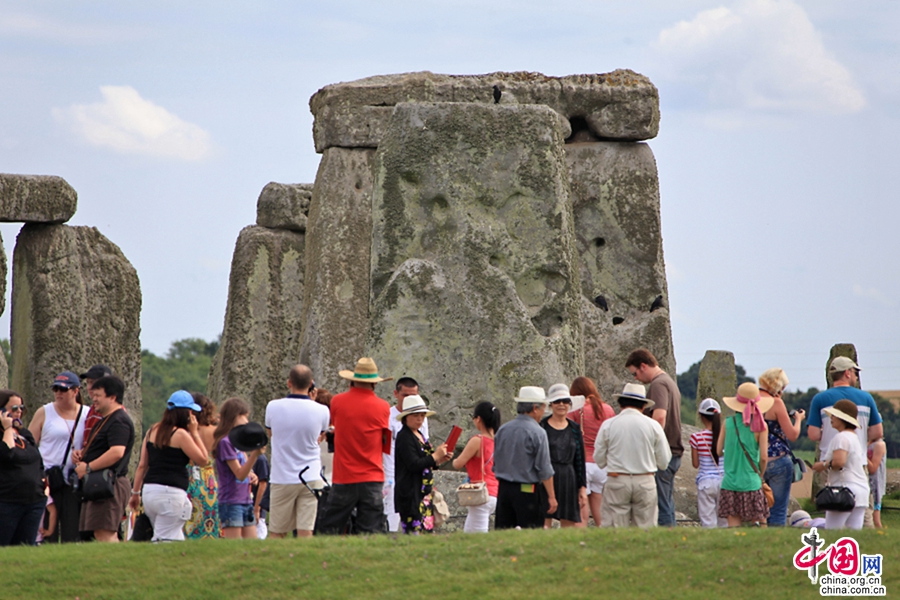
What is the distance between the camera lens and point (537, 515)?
33.1 feet

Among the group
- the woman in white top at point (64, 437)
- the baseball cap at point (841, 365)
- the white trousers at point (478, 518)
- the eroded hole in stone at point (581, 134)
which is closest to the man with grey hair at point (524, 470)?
the white trousers at point (478, 518)

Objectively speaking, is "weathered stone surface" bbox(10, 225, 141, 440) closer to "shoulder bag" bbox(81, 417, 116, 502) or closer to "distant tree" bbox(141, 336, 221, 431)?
"shoulder bag" bbox(81, 417, 116, 502)

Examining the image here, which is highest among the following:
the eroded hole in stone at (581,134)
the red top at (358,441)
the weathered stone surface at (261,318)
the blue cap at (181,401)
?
the eroded hole in stone at (581,134)

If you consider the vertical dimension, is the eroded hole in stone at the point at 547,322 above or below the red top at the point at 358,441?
above

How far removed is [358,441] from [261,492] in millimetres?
1442

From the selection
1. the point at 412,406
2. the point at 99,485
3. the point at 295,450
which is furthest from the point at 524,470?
the point at 99,485

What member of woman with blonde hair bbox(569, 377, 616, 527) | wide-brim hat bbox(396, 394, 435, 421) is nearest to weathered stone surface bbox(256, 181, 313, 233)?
woman with blonde hair bbox(569, 377, 616, 527)

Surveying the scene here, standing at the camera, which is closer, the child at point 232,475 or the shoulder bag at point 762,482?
the child at point 232,475

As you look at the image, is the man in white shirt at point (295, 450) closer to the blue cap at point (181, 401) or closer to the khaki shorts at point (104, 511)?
the blue cap at point (181, 401)

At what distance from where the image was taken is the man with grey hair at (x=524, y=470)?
392 inches

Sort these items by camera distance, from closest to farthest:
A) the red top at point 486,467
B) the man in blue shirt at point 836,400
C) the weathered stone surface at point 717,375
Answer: the red top at point 486,467 < the man in blue shirt at point 836,400 < the weathered stone surface at point 717,375

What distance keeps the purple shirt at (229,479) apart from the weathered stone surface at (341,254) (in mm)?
7948

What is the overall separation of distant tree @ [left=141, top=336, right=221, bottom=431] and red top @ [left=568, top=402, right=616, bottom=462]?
1638 inches

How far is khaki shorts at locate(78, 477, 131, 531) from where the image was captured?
9.77 meters
